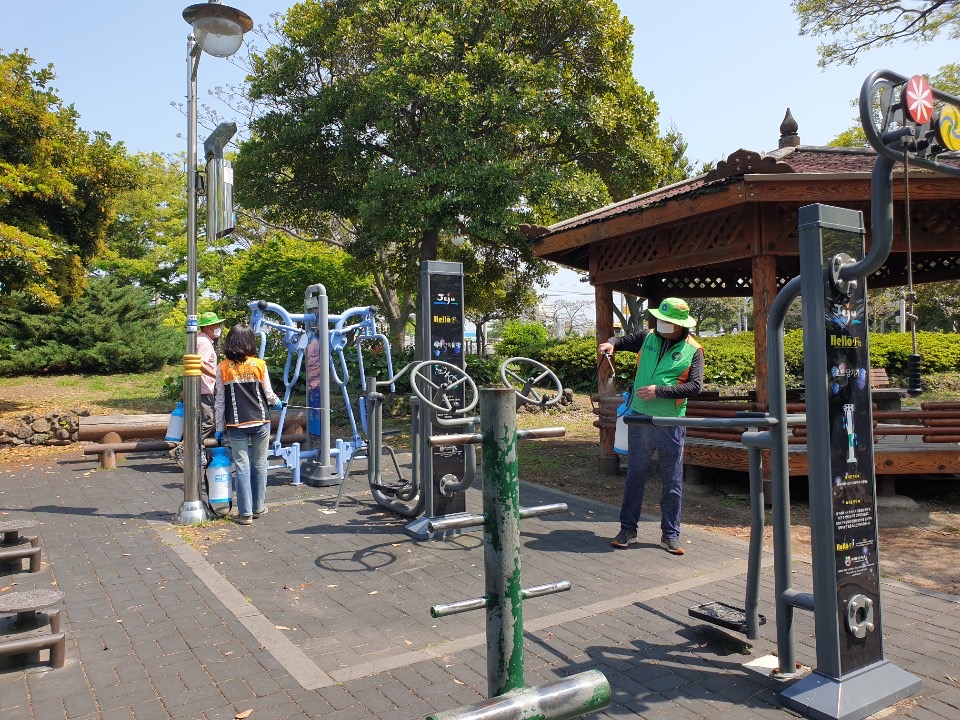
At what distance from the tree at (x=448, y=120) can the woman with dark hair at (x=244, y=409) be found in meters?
7.28

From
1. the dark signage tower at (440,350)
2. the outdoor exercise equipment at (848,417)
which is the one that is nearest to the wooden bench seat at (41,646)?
the dark signage tower at (440,350)

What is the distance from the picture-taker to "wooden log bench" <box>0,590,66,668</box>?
3.49 meters

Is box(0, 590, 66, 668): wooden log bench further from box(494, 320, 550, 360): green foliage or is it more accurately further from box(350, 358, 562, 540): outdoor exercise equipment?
box(494, 320, 550, 360): green foliage

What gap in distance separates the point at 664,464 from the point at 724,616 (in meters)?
1.87

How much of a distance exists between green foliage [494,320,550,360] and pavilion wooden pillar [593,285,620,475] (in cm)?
1098

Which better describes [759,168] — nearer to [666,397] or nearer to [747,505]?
[666,397]

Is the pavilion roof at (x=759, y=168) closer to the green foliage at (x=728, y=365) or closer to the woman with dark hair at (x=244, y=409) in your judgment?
the woman with dark hair at (x=244, y=409)

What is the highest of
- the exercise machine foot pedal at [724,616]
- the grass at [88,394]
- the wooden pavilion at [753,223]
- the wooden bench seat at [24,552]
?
the wooden pavilion at [753,223]

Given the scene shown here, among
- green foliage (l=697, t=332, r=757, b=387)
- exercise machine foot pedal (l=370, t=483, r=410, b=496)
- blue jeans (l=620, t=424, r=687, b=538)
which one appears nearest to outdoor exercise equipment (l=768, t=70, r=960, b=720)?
blue jeans (l=620, t=424, r=687, b=538)

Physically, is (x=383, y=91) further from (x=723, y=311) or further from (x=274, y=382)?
(x=723, y=311)

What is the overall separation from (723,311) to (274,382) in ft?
123

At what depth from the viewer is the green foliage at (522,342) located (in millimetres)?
21269

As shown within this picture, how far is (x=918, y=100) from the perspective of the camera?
9.80 ft

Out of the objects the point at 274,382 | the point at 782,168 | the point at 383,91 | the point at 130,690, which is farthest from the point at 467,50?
the point at 130,690
